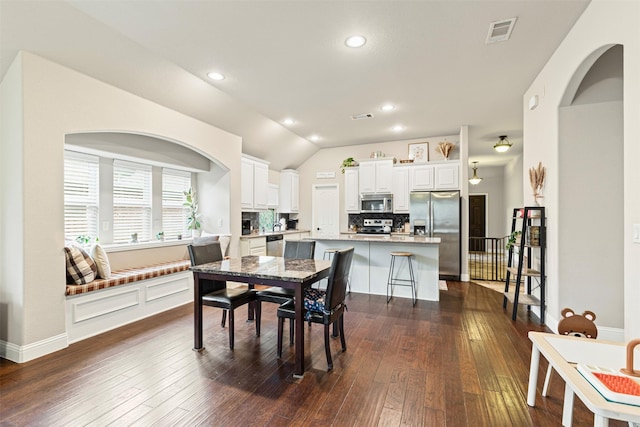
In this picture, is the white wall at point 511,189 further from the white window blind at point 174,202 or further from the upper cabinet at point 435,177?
the white window blind at point 174,202

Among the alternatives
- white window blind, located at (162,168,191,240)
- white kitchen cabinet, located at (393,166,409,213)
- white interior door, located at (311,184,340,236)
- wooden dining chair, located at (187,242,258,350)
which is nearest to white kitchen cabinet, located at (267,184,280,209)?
white interior door, located at (311,184,340,236)

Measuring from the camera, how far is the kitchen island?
4.50 m

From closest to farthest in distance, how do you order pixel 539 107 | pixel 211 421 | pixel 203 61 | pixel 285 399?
pixel 211 421
pixel 285 399
pixel 203 61
pixel 539 107

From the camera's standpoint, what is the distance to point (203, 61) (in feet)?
10.9

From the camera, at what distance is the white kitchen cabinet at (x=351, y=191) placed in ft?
23.1

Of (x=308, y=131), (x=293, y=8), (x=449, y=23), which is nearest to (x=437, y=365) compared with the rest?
(x=449, y=23)

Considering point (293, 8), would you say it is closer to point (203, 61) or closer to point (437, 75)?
point (203, 61)

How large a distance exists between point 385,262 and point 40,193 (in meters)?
4.18

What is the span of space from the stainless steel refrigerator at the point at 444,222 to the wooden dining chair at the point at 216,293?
4131 millimetres

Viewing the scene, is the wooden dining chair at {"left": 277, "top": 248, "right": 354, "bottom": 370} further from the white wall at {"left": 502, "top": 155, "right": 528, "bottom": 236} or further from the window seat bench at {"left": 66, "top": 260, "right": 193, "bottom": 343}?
the white wall at {"left": 502, "top": 155, "right": 528, "bottom": 236}

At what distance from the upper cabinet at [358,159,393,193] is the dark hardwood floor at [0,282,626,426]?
12.2 feet

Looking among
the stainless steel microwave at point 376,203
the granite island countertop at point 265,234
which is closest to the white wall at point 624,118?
the stainless steel microwave at point 376,203

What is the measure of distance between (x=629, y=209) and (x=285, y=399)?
253cm

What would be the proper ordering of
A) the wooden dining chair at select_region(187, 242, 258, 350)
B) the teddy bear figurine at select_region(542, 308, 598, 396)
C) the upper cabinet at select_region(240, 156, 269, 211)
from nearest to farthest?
the teddy bear figurine at select_region(542, 308, 598, 396) < the wooden dining chair at select_region(187, 242, 258, 350) < the upper cabinet at select_region(240, 156, 269, 211)
